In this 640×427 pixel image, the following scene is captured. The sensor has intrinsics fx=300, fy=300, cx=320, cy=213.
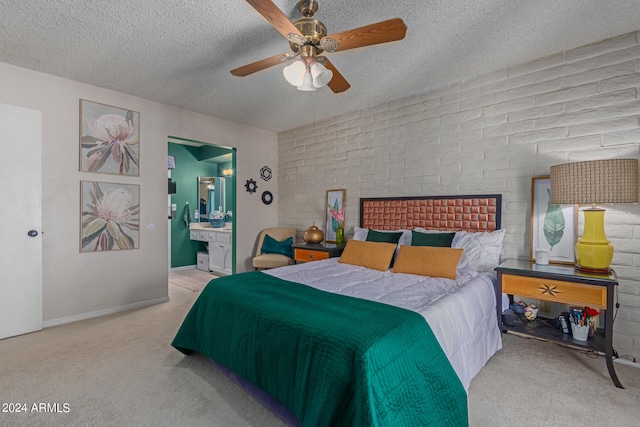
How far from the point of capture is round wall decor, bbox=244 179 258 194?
4.91 m

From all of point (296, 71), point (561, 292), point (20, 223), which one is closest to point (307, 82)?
point (296, 71)

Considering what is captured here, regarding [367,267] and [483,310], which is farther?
[367,267]

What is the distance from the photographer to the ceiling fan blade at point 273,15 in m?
1.54

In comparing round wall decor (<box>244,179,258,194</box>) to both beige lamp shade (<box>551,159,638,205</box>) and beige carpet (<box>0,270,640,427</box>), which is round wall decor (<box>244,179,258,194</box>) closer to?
beige carpet (<box>0,270,640,427</box>)

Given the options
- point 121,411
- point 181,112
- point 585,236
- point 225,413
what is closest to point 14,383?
point 121,411

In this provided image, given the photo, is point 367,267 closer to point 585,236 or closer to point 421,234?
point 421,234

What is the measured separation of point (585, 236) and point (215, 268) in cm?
529

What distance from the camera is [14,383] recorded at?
2.05m

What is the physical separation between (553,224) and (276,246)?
3508mm

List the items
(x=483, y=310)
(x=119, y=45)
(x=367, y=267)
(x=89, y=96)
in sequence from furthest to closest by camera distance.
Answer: (x=89, y=96) → (x=367, y=267) → (x=119, y=45) → (x=483, y=310)

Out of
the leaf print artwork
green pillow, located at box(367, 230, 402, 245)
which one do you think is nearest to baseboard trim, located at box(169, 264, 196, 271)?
green pillow, located at box(367, 230, 402, 245)

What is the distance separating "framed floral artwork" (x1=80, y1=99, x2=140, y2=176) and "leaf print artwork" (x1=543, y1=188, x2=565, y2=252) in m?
4.46

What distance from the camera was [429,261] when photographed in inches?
105

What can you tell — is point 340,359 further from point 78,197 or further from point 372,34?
point 78,197
